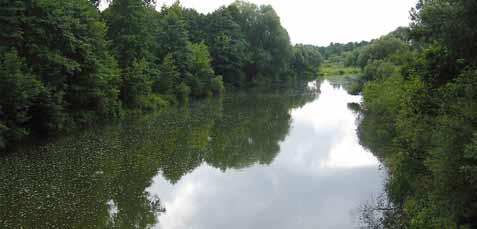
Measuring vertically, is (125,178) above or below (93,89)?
below

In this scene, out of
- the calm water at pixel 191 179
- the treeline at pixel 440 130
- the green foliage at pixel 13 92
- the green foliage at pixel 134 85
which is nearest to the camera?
the treeline at pixel 440 130

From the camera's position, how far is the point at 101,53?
3356 centimetres

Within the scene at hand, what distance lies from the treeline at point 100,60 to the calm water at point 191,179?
2.32 meters

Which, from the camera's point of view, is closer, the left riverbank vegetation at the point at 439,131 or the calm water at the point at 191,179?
the left riverbank vegetation at the point at 439,131

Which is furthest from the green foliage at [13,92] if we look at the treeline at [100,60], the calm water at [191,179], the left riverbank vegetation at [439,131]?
the left riverbank vegetation at [439,131]

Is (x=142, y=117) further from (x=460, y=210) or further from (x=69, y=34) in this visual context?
(x=460, y=210)

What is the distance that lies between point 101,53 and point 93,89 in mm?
3719

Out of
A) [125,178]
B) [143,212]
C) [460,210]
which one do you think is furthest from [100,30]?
[460,210]

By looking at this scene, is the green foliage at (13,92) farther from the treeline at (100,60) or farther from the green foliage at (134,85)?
the green foliage at (134,85)

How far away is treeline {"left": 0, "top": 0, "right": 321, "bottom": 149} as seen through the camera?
2369cm

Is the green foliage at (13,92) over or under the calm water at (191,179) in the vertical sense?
over

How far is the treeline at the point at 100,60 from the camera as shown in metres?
23.7

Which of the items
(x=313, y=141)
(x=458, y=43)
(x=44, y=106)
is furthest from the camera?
(x=313, y=141)

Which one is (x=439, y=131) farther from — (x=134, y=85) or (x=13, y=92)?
(x=134, y=85)
